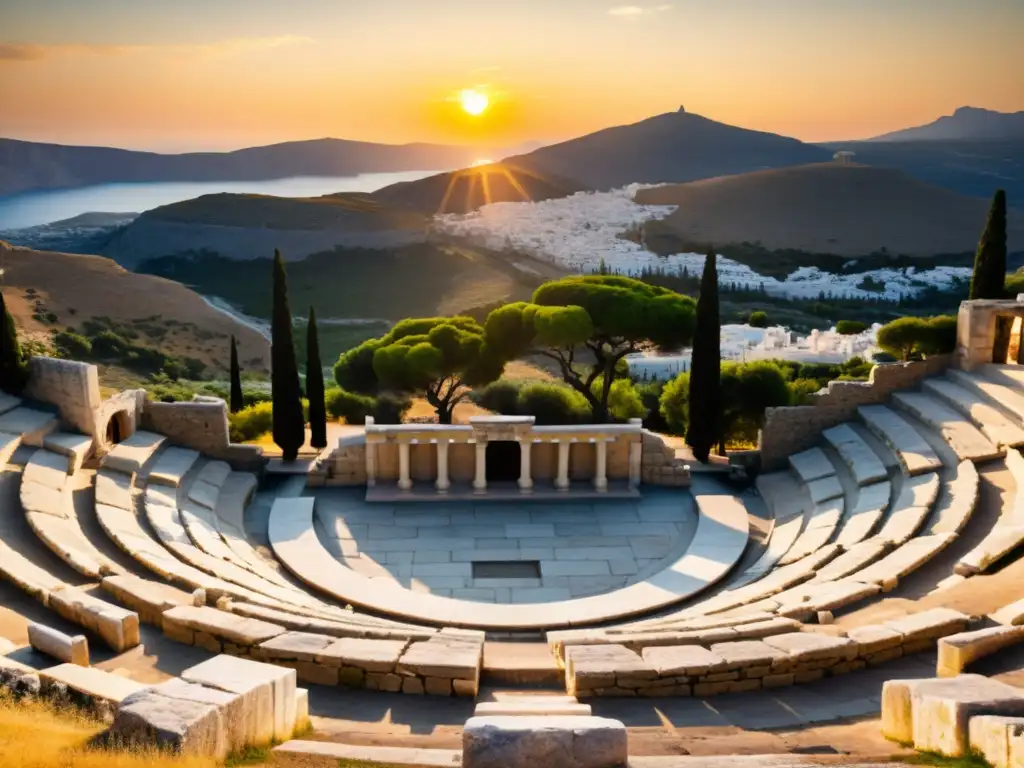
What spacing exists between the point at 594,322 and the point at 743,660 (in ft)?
65.4

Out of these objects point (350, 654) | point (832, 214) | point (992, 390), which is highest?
point (832, 214)

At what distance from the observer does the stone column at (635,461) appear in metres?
24.0

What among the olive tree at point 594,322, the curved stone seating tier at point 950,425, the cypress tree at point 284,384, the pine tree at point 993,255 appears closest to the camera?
the curved stone seating tier at point 950,425

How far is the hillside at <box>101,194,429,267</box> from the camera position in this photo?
109 m

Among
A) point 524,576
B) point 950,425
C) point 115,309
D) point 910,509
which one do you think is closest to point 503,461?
point 524,576

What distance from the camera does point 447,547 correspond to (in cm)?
2050

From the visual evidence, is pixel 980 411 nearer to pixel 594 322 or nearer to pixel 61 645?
pixel 594 322

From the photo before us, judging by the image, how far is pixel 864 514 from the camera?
18766 mm

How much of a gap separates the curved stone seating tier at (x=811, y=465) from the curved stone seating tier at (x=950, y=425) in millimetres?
2342

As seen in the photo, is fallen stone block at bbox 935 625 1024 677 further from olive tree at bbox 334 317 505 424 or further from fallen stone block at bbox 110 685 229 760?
olive tree at bbox 334 317 505 424

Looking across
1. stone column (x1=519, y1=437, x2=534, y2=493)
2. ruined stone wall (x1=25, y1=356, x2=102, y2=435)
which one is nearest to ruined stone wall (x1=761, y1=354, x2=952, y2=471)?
stone column (x1=519, y1=437, x2=534, y2=493)

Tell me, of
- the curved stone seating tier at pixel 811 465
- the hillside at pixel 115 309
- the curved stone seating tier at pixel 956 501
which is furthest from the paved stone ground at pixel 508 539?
the hillside at pixel 115 309

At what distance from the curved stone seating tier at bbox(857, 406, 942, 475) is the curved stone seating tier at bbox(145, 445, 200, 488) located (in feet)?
52.5

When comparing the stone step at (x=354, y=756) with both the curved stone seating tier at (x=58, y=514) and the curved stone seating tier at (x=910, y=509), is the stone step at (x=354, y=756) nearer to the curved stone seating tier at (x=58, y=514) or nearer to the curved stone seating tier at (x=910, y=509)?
the curved stone seating tier at (x=58, y=514)
